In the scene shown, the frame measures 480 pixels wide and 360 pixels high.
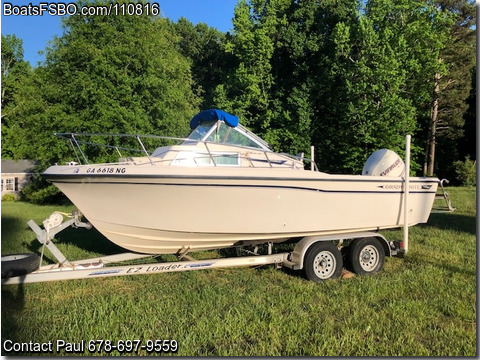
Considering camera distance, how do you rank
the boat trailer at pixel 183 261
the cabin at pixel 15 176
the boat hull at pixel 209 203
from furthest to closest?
the cabin at pixel 15 176 < the boat hull at pixel 209 203 < the boat trailer at pixel 183 261

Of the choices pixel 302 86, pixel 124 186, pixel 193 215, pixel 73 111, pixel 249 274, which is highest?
pixel 302 86

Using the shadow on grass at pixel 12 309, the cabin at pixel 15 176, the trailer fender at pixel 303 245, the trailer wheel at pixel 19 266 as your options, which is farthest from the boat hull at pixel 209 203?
the cabin at pixel 15 176

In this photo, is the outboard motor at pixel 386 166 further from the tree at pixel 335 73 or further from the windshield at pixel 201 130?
the tree at pixel 335 73

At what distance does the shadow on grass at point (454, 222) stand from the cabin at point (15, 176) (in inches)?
1160

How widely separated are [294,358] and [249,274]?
98.0 inches

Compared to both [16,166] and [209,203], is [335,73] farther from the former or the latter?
[16,166]

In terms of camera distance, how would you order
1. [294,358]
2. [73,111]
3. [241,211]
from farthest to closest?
[73,111]
[241,211]
[294,358]

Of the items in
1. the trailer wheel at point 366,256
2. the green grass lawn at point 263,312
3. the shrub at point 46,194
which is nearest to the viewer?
the green grass lawn at point 263,312

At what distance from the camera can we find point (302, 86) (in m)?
26.9

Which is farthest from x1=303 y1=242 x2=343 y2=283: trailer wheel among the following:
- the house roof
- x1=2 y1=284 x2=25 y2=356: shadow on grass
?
the house roof

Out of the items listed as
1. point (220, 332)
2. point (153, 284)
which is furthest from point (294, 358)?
point (153, 284)

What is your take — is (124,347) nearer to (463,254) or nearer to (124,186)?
(124,186)

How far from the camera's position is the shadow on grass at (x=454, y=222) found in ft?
32.0

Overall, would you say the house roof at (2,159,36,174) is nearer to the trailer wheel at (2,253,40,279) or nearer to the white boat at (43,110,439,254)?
the white boat at (43,110,439,254)
